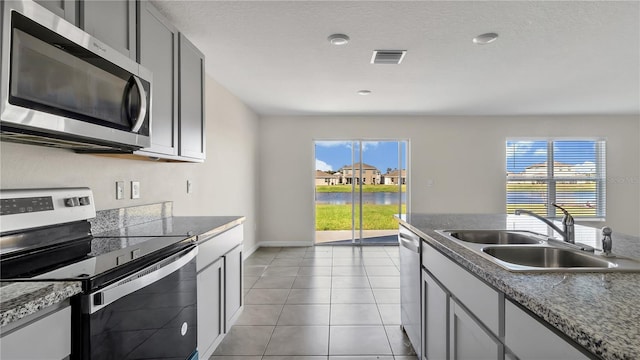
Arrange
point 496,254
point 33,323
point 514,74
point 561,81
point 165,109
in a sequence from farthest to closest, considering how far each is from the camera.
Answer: point 561,81 → point 514,74 → point 165,109 → point 496,254 → point 33,323

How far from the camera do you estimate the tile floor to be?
2.30 m

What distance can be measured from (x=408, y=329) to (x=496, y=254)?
1.11 meters

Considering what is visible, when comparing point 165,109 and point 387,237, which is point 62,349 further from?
point 387,237

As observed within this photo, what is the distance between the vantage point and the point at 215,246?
6.83 ft

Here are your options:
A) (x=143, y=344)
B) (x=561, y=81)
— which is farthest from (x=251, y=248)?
(x=561, y=81)

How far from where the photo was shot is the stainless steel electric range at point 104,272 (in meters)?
1.01

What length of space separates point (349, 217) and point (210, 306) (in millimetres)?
4157

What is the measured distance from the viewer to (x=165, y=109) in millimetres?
2033

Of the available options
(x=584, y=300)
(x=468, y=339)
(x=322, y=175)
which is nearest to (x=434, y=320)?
(x=468, y=339)

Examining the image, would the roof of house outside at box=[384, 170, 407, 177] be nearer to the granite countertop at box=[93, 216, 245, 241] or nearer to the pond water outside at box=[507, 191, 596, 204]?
the pond water outside at box=[507, 191, 596, 204]

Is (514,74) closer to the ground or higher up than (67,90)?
higher up

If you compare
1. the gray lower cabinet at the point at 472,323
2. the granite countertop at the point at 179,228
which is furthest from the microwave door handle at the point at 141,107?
the gray lower cabinet at the point at 472,323

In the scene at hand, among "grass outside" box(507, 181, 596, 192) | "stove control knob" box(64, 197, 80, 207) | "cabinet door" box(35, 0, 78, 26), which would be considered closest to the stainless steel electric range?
"stove control knob" box(64, 197, 80, 207)

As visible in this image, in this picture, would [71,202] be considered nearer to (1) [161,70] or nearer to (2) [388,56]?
(1) [161,70]
